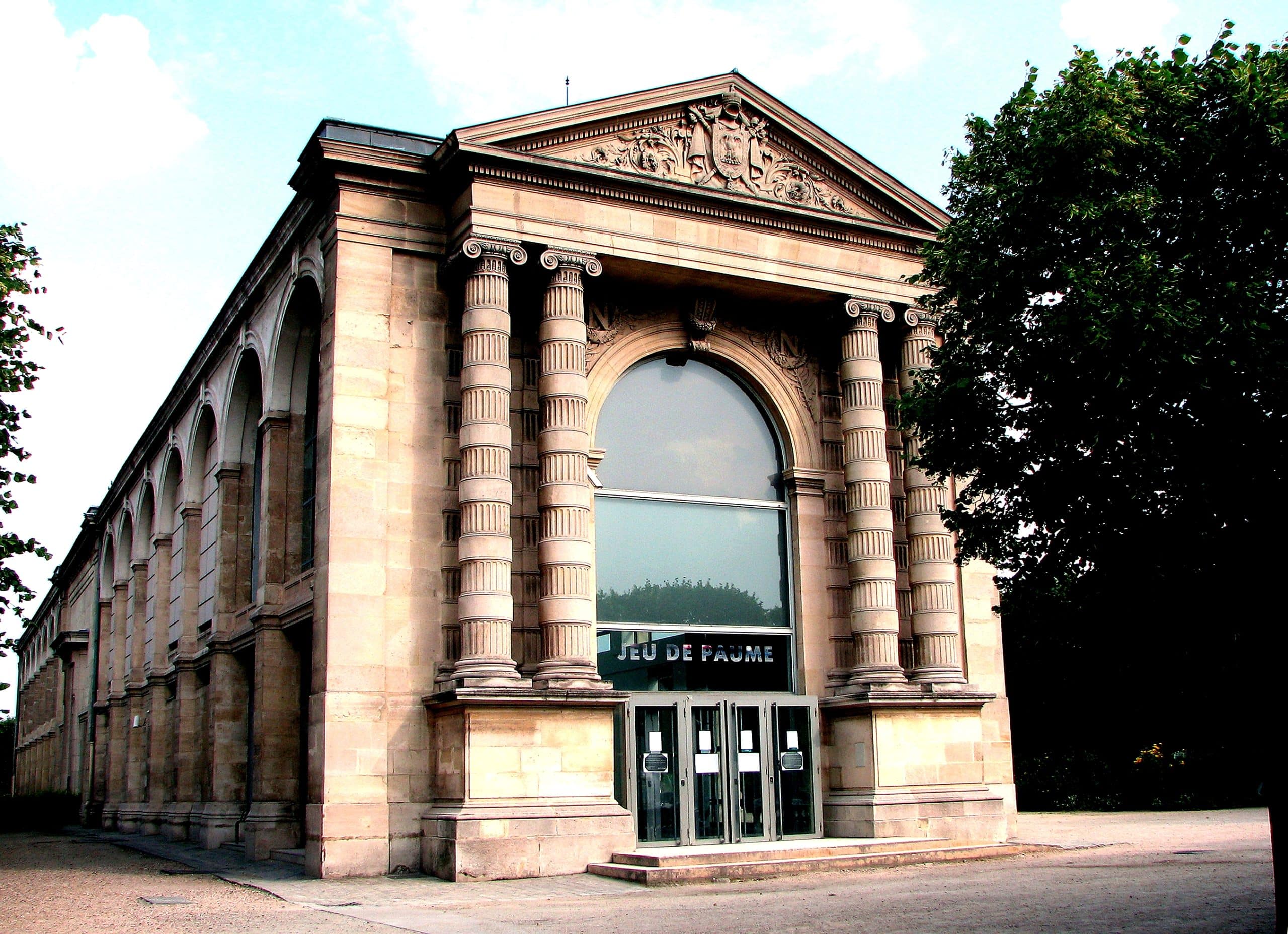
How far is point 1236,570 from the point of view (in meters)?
12.2

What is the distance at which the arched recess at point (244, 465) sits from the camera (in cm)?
2973

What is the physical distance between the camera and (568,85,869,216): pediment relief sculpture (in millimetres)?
23141

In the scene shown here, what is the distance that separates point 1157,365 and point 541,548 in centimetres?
1125

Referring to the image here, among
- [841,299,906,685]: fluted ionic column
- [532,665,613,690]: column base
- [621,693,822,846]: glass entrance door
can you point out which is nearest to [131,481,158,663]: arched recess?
[621,693,822,846]: glass entrance door

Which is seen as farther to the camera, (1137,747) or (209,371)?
(1137,747)

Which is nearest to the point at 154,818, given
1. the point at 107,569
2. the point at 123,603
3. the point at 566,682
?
the point at 123,603

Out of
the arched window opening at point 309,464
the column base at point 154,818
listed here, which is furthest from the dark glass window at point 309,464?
the column base at point 154,818

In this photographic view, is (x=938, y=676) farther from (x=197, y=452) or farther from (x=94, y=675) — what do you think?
(x=94, y=675)

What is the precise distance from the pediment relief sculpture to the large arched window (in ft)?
11.5

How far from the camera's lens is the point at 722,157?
23938 mm

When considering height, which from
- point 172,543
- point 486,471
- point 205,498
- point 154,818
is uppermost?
point 205,498

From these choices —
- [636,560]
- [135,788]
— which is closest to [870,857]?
[636,560]

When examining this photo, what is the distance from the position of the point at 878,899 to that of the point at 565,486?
8453 mm

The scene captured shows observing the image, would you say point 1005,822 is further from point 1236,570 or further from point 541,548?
point 1236,570
